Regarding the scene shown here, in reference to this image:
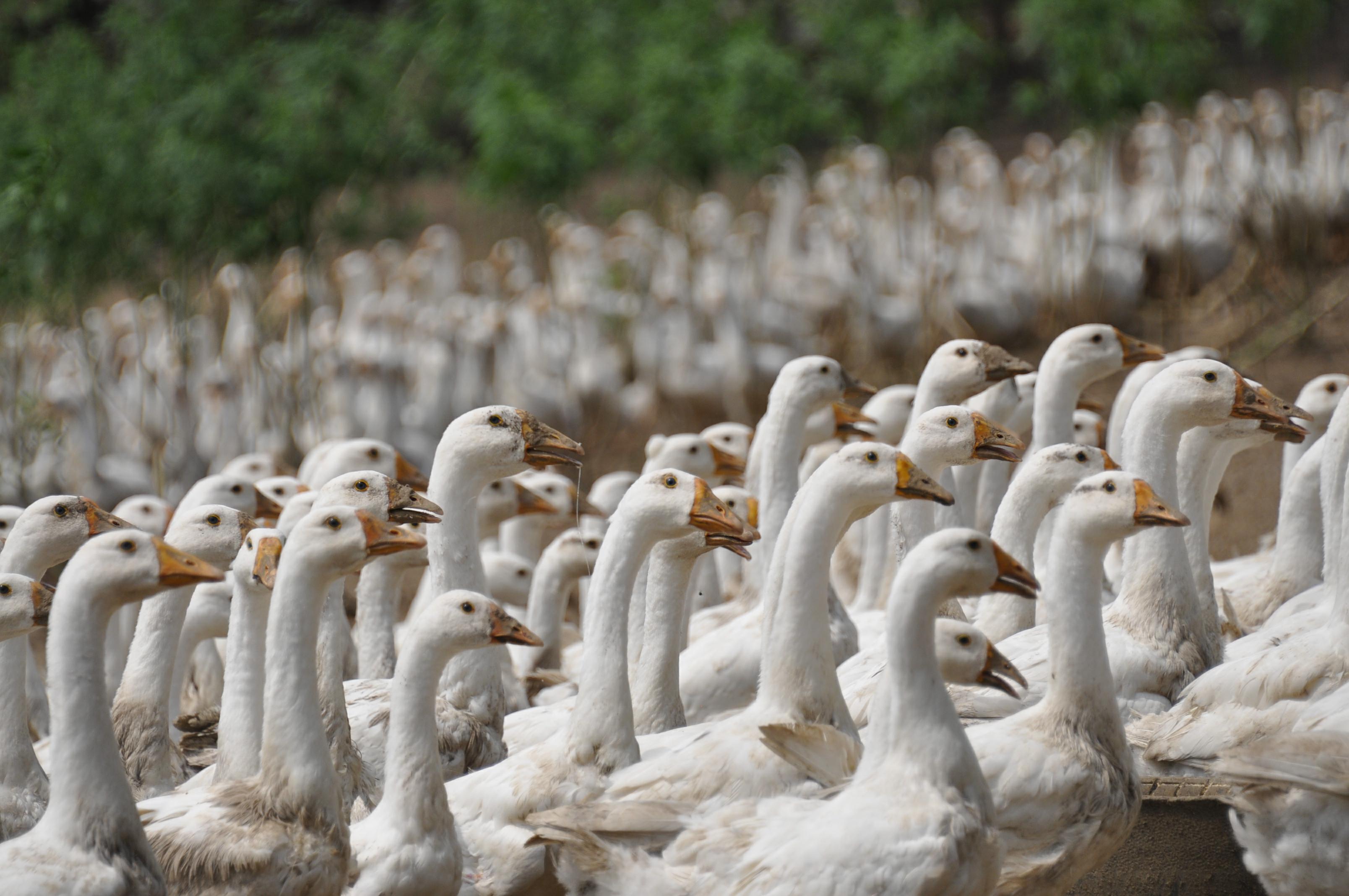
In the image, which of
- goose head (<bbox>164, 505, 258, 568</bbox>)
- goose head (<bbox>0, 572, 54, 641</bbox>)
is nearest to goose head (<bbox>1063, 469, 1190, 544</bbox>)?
goose head (<bbox>164, 505, 258, 568</bbox>)

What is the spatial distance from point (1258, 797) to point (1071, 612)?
2.57 feet

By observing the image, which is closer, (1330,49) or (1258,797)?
(1258,797)

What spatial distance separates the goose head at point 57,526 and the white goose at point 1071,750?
10.8 feet

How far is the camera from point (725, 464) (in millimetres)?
8961

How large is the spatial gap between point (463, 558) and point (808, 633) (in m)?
1.87

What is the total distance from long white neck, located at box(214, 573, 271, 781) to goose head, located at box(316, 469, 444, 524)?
473 millimetres

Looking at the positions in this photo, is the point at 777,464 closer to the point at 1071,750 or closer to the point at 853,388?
the point at 853,388

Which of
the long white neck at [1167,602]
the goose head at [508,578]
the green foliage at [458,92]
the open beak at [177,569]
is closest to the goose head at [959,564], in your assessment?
the long white neck at [1167,602]

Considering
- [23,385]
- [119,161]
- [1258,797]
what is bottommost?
[1258,797]

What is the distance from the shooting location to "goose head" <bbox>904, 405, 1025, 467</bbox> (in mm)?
6633

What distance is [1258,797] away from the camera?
15.8 feet

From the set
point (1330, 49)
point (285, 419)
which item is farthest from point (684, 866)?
point (1330, 49)

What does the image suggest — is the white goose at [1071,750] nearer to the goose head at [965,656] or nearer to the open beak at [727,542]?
the goose head at [965,656]

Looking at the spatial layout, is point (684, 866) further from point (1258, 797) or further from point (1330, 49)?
point (1330, 49)
